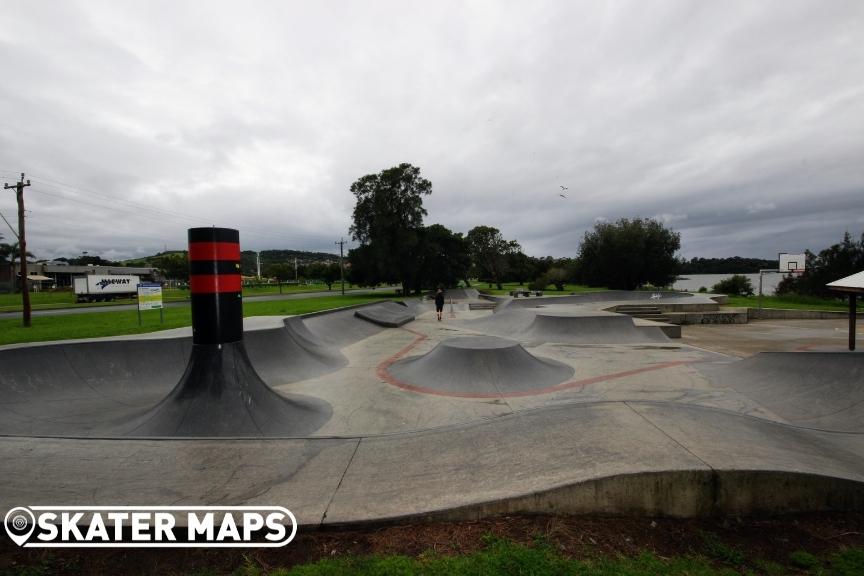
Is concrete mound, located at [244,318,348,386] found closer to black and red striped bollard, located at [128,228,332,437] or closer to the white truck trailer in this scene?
black and red striped bollard, located at [128,228,332,437]

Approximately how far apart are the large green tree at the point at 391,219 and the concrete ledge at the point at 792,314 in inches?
1145

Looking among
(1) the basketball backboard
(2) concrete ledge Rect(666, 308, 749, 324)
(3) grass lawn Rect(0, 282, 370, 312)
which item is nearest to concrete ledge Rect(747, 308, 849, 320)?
(2) concrete ledge Rect(666, 308, 749, 324)

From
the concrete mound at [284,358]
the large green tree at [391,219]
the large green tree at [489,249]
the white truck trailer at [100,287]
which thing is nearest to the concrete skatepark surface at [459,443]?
the concrete mound at [284,358]

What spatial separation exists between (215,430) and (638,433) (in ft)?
16.9

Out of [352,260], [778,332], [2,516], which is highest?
[352,260]

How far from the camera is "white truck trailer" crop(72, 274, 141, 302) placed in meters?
37.9

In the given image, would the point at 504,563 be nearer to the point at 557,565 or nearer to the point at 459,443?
the point at 557,565

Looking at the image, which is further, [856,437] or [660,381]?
[660,381]

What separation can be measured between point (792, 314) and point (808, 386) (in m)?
23.0

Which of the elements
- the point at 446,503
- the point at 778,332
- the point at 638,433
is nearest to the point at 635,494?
the point at 638,433

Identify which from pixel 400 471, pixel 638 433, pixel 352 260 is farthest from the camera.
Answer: pixel 352 260

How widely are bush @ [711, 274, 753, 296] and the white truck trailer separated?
61.1 m

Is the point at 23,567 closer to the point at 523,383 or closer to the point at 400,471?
the point at 400,471

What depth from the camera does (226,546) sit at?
8.65ft
